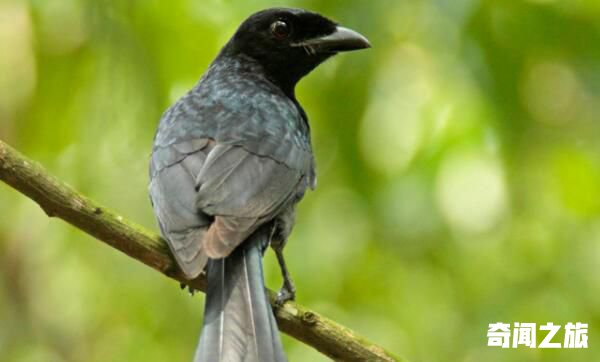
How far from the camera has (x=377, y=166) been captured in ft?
17.9

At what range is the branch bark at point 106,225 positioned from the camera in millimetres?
3480

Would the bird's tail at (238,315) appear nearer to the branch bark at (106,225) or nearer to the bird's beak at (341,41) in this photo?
the branch bark at (106,225)

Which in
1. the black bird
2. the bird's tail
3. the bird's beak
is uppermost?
the bird's beak

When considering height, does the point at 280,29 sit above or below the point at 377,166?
above

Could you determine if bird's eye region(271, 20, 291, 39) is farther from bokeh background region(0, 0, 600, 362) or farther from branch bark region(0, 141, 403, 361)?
branch bark region(0, 141, 403, 361)

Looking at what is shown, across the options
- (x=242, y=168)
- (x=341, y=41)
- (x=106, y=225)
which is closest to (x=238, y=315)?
(x=106, y=225)

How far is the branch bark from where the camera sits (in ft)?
11.4

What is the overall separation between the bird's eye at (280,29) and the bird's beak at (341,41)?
0.45 ft

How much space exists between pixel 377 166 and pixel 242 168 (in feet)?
4.64

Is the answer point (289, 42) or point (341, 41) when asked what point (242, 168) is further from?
point (289, 42)

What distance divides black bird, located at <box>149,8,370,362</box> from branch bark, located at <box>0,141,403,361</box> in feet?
0.41

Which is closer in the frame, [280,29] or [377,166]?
[280,29]

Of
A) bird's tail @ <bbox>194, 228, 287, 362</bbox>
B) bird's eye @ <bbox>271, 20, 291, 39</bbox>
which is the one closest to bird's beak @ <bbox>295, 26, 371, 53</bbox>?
bird's eye @ <bbox>271, 20, 291, 39</bbox>

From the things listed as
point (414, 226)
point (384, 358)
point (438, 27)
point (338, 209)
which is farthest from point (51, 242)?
point (384, 358)
